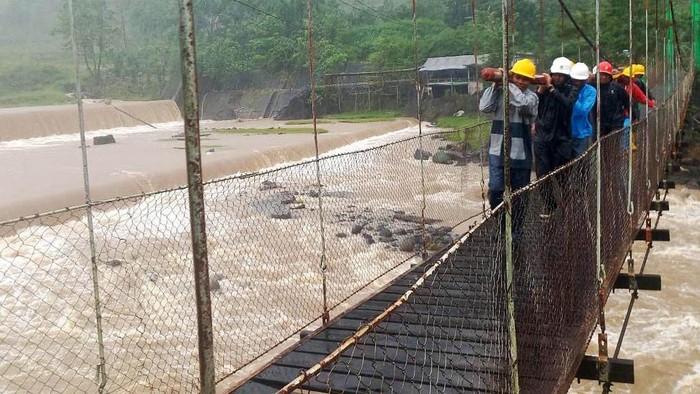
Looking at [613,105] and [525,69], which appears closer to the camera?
→ [525,69]

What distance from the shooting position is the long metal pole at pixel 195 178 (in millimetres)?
1547

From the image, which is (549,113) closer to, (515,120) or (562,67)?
(562,67)

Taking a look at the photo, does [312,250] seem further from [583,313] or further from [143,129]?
[143,129]

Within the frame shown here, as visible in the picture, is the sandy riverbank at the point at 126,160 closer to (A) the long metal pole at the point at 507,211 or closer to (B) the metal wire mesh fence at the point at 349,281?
(B) the metal wire mesh fence at the point at 349,281

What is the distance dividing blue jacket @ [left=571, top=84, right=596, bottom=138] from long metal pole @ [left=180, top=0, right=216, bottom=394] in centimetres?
441

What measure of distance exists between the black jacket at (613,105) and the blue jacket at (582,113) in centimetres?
119

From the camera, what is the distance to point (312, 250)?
35.8ft

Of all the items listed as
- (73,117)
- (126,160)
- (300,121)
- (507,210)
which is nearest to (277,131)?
(300,121)

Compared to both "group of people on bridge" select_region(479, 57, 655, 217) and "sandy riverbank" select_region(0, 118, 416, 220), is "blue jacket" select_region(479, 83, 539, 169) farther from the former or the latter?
"sandy riverbank" select_region(0, 118, 416, 220)

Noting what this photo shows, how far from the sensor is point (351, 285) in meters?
9.55

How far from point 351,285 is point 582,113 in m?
4.76

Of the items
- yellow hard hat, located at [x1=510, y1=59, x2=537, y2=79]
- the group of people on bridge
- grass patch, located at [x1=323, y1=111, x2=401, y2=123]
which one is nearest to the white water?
the group of people on bridge

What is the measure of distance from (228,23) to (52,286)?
37099 millimetres

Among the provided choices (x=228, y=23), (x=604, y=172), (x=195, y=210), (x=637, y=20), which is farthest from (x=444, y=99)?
(x=195, y=210)
